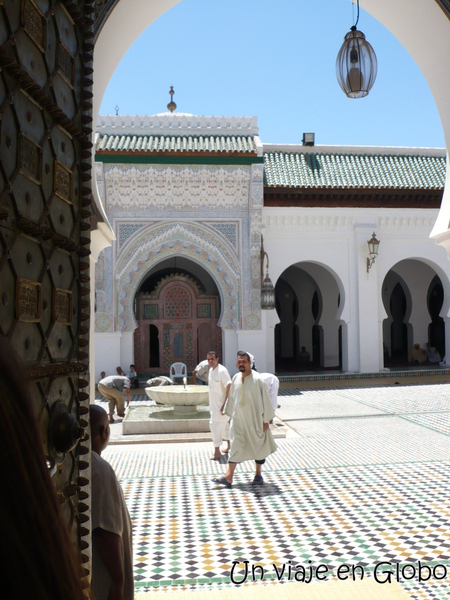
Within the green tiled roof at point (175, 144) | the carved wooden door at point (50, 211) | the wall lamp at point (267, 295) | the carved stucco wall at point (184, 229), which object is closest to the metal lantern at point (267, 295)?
the wall lamp at point (267, 295)

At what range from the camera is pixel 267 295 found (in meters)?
8.77

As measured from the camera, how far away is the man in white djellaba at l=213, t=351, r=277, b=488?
364 cm

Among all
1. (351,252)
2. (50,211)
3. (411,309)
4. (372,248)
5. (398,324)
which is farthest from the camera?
(398,324)

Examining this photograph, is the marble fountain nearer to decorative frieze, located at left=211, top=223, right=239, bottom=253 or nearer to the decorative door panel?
the decorative door panel

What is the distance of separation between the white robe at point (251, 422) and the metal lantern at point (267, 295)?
5.12 meters

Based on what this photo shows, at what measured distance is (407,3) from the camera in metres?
2.38

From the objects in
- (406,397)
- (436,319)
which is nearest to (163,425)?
(406,397)

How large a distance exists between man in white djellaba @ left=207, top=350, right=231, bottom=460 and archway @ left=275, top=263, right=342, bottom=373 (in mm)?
6201

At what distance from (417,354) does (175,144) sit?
5585 millimetres

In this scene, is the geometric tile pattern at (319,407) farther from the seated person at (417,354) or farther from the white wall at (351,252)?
the seated person at (417,354)

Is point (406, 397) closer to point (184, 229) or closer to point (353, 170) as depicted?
point (184, 229)

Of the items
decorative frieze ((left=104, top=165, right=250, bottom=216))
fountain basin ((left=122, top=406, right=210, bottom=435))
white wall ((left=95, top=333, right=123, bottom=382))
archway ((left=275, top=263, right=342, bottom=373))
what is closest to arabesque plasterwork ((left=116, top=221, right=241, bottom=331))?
white wall ((left=95, top=333, right=123, bottom=382))

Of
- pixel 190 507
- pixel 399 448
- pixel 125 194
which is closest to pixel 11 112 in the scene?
pixel 190 507

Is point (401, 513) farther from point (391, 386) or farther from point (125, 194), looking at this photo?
point (125, 194)
